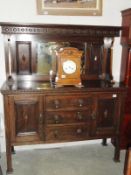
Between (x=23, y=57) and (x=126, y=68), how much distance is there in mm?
1257

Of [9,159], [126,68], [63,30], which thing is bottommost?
[9,159]

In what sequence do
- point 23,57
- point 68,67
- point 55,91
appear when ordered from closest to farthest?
point 55,91, point 68,67, point 23,57

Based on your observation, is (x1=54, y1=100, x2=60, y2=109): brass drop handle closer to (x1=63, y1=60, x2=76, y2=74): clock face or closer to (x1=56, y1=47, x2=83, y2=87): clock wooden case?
(x1=56, y1=47, x2=83, y2=87): clock wooden case

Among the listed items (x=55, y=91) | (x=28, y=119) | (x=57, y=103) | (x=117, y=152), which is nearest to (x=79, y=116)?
(x=57, y=103)

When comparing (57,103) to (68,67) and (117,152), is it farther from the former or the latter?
(117,152)

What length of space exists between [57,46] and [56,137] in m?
1.08

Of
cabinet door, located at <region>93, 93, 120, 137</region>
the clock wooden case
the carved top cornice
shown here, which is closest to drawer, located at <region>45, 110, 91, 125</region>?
cabinet door, located at <region>93, 93, 120, 137</region>

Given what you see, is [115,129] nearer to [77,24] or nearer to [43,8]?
[77,24]

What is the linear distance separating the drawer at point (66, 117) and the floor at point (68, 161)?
54 cm

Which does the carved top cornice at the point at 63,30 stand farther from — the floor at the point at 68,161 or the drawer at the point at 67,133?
the floor at the point at 68,161

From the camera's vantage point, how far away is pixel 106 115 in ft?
8.06

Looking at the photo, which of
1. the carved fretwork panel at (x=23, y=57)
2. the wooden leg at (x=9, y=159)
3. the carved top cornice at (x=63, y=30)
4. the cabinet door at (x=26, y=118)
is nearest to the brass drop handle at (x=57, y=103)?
the cabinet door at (x=26, y=118)

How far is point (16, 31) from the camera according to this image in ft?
7.89

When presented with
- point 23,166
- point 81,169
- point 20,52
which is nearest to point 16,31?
point 20,52
